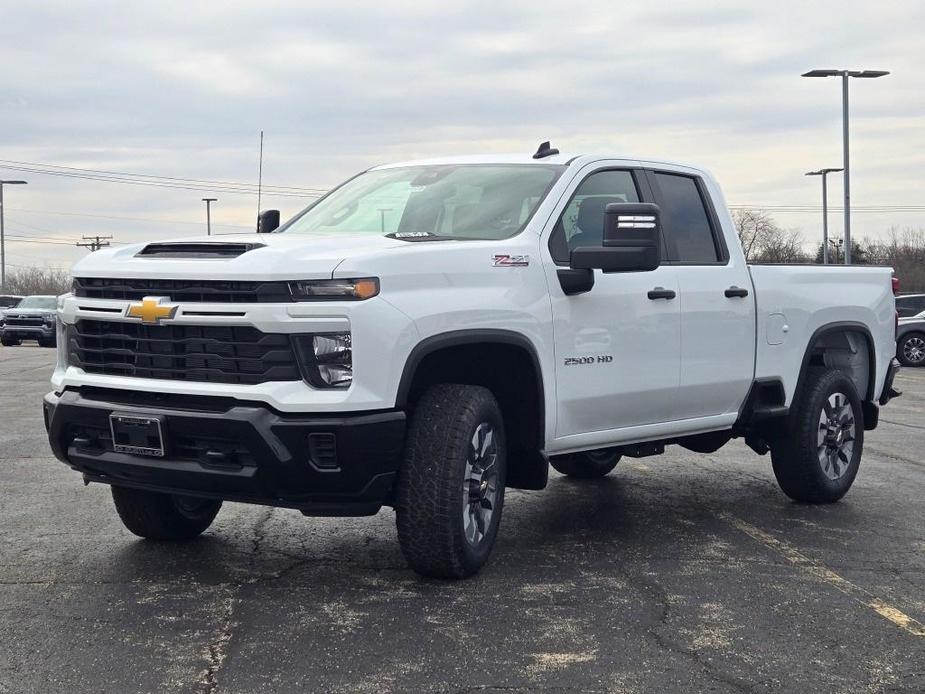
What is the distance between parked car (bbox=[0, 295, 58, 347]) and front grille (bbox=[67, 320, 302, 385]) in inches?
1122

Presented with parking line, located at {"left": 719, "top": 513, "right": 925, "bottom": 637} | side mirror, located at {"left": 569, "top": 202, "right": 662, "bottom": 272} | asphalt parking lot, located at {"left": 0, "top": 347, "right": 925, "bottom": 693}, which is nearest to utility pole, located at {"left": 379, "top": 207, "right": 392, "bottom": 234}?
side mirror, located at {"left": 569, "top": 202, "right": 662, "bottom": 272}

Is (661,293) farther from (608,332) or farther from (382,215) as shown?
(382,215)

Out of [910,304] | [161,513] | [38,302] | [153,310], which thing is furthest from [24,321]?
[153,310]

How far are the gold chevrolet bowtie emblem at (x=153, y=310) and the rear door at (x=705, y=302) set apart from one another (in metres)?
2.85

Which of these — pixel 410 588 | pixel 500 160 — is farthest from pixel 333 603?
pixel 500 160

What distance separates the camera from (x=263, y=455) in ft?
16.0

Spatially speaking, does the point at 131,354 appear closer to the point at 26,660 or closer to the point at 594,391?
the point at 26,660

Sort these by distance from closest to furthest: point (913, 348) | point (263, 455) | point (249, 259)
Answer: point (263, 455)
point (249, 259)
point (913, 348)

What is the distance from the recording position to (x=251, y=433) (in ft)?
15.9

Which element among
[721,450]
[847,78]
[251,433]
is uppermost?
[847,78]

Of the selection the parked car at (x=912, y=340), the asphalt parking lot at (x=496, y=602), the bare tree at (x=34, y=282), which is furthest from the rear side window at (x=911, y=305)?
the bare tree at (x=34, y=282)

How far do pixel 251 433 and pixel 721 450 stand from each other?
659cm

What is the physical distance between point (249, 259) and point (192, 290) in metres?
0.28

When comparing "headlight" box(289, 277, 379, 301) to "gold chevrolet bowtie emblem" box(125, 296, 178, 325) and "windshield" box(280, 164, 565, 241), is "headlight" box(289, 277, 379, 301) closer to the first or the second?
"gold chevrolet bowtie emblem" box(125, 296, 178, 325)
